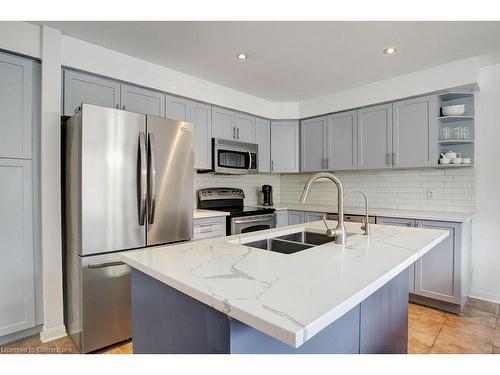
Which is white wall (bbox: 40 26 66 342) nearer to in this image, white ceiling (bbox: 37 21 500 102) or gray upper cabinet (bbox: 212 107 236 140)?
white ceiling (bbox: 37 21 500 102)

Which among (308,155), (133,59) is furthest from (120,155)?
(308,155)

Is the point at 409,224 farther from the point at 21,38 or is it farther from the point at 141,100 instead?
the point at 21,38

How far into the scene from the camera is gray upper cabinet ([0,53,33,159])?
2055 millimetres

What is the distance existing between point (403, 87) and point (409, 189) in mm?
1171

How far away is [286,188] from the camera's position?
15.3 feet

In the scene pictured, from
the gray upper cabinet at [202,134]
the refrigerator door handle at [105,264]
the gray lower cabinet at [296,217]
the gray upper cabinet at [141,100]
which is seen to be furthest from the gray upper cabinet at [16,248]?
the gray lower cabinet at [296,217]

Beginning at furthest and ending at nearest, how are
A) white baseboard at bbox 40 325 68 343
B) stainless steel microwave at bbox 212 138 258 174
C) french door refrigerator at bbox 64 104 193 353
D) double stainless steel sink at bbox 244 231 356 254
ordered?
stainless steel microwave at bbox 212 138 258 174 → white baseboard at bbox 40 325 68 343 → french door refrigerator at bbox 64 104 193 353 → double stainless steel sink at bbox 244 231 356 254

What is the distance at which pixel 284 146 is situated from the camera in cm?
416

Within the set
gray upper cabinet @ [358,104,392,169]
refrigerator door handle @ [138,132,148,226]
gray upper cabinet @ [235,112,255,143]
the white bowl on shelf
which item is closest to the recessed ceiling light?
gray upper cabinet @ [358,104,392,169]

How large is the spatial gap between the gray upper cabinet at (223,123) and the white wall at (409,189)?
5.26 feet

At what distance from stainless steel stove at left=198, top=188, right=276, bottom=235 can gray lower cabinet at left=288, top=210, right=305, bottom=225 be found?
30 cm

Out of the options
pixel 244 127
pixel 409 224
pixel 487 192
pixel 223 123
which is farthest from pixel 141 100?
pixel 487 192
